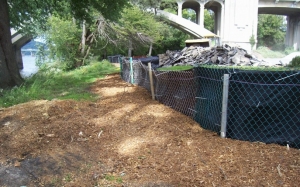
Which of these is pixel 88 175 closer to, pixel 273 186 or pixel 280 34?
pixel 273 186

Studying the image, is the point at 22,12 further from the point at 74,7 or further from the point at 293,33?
the point at 293,33

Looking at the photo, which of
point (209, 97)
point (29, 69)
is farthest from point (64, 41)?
point (209, 97)

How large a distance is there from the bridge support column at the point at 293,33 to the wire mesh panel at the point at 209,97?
57048 mm

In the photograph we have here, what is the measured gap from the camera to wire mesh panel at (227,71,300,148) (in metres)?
3.71

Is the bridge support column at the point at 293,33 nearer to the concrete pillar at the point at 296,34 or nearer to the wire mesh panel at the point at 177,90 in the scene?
the concrete pillar at the point at 296,34

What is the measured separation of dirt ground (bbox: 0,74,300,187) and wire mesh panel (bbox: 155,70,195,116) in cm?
27

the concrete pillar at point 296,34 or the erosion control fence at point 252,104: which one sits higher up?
the concrete pillar at point 296,34

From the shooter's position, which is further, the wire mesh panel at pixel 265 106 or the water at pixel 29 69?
the water at pixel 29 69

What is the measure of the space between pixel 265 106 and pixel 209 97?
38.3 inches

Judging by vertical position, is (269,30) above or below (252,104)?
above

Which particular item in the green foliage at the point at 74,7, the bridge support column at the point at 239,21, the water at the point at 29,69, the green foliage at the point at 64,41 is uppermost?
the bridge support column at the point at 239,21

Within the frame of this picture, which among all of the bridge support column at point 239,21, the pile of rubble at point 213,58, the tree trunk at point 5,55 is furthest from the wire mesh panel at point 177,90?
the bridge support column at point 239,21

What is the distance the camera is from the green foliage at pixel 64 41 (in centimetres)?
2250

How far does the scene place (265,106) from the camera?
12.7 feet
